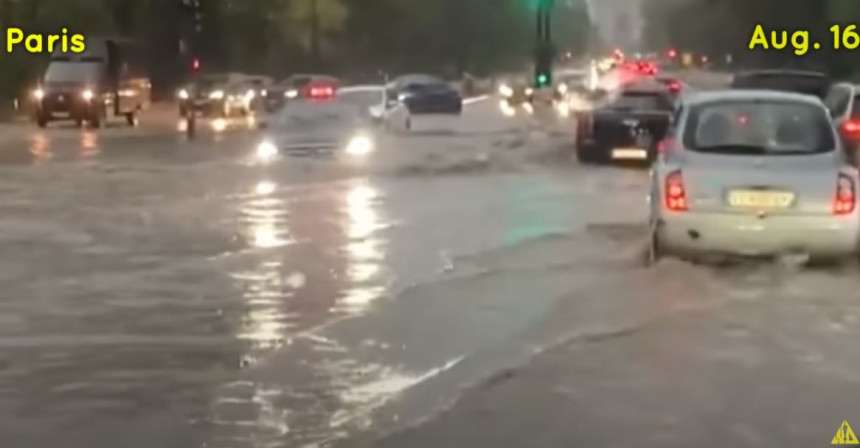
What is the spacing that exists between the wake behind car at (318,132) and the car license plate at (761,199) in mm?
19818

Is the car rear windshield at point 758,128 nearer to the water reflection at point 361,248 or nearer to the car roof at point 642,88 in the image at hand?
the water reflection at point 361,248

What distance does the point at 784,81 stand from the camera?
35438 millimetres

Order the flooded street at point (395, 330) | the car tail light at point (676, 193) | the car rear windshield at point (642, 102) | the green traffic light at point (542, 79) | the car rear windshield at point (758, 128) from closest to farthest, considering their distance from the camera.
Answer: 1. the flooded street at point (395, 330)
2. the car tail light at point (676, 193)
3. the car rear windshield at point (758, 128)
4. the car rear windshield at point (642, 102)
5. the green traffic light at point (542, 79)

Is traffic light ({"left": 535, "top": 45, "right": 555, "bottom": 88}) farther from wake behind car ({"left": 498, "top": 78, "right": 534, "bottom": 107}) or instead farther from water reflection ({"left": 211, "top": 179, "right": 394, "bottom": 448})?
water reflection ({"left": 211, "top": 179, "right": 394, "bottom": 448})

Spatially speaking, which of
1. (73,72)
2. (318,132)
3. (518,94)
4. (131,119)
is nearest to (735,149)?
(318,132)

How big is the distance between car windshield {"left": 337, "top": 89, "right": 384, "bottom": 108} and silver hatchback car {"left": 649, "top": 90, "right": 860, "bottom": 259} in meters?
21.9

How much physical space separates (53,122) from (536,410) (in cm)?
4903

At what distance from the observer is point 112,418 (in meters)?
9.84

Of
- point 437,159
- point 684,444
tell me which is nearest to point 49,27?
point 437,159

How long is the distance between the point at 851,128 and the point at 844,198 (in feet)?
41.2

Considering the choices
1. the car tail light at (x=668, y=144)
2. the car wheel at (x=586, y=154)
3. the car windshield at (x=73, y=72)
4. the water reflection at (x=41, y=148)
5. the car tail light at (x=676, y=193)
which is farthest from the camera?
the car windshield at (x=73, y=72)

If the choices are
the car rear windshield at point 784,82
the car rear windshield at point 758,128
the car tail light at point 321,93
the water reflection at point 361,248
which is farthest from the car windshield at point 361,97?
the car rear windshield at point 758,128

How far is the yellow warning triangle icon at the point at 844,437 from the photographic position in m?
9.05

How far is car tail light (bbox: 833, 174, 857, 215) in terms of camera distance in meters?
15.2
